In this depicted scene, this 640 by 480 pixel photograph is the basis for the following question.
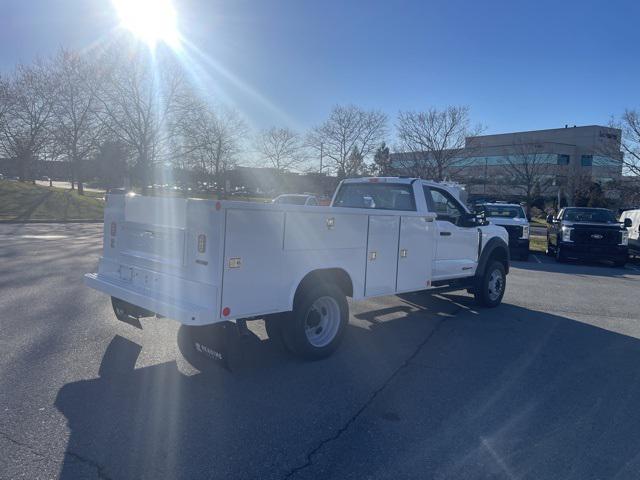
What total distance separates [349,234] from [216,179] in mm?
37820

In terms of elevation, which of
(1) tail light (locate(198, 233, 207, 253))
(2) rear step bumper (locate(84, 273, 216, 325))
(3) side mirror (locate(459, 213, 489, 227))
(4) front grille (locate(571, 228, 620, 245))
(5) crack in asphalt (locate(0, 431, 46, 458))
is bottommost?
(5) crack in asphalt (locate(0, 431, 46, 458))

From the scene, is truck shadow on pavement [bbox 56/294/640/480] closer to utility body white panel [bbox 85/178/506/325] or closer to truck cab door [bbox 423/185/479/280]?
utility body white panel [bbox 85/178/506/325]

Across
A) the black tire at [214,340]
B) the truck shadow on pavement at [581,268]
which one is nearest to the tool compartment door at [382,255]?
the black tire at [214,340]

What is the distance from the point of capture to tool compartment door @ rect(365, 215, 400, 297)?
243 inches

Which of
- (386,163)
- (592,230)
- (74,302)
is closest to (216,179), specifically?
(386,163)

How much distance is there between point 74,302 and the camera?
26.3 ft

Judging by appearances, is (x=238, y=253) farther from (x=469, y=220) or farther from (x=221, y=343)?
(x=469, y=220)

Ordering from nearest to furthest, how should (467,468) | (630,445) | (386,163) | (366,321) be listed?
(467,468), (630,445), (366,321), (386,163)

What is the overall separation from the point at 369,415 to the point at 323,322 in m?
1.63

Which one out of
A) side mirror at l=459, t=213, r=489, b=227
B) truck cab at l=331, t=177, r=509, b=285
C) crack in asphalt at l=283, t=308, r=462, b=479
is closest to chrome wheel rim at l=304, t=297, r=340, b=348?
crack in asphalt at l=283, t=308, r=462, b=479

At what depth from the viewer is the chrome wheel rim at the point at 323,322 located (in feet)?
19.0

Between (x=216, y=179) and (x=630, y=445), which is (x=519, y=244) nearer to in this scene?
(x=630, y=445)

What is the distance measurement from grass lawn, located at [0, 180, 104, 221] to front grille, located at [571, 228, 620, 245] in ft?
78.9

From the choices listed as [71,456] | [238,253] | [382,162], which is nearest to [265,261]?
[238,253]
